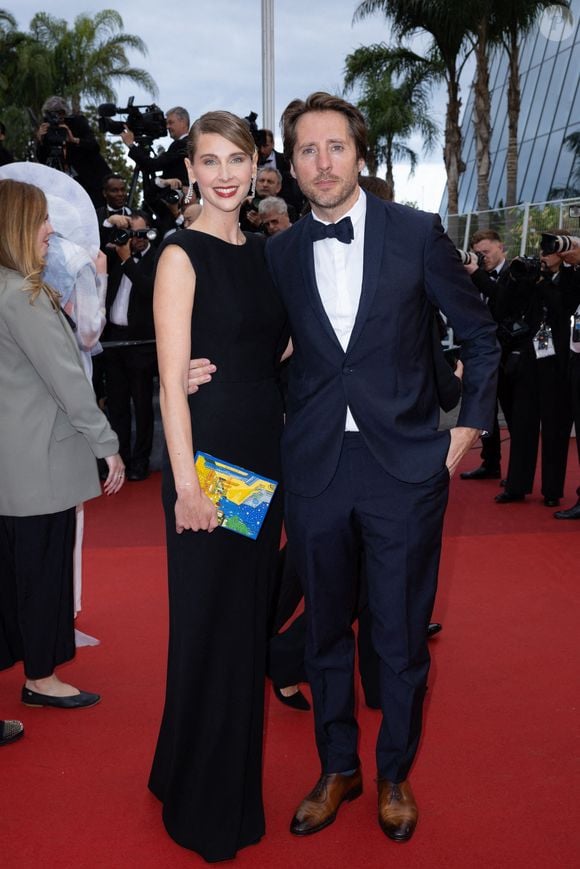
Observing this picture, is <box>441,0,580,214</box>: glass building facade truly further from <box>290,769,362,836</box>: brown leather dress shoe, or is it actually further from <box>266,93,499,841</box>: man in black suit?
<box>290,769,362,836</box>: brown leather dress shoe

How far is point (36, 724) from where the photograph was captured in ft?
10.4

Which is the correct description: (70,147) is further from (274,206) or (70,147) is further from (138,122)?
(274,206)

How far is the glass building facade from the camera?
23703 millimetres

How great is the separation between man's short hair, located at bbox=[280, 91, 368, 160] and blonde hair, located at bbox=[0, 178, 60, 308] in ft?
3.24

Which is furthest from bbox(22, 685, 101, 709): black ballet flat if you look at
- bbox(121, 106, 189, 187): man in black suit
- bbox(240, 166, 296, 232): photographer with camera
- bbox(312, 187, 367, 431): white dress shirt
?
bbox(121, 106, 189, 187): man in black suit

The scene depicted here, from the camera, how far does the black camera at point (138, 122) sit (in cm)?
771

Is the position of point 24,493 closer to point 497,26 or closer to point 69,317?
point 69,317

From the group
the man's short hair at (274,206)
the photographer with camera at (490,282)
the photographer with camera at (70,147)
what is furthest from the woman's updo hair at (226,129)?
the photographer with camera at (70,147)

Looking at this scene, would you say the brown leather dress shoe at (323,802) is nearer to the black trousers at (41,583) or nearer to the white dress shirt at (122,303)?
the black trousers at (41,583)

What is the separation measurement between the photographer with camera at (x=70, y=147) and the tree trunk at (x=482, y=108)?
11.7m

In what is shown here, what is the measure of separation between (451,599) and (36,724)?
208 cm

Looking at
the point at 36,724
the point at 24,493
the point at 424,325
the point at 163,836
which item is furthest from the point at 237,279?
the point at 36,724

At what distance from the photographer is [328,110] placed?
236cm

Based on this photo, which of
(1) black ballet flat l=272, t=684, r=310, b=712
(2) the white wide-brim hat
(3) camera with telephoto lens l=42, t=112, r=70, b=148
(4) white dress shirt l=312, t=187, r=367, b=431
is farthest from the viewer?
(3) camera with telephoto lens l=42, t=112, r=70, b=148
